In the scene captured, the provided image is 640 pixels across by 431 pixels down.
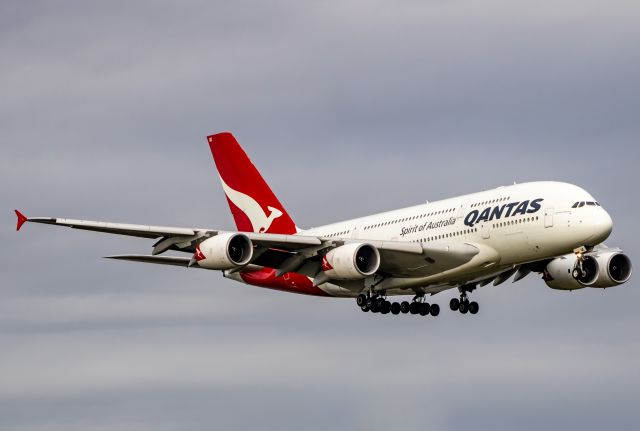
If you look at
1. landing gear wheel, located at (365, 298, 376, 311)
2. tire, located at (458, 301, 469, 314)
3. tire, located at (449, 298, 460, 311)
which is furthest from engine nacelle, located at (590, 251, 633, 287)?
landing gear wheel, located at (365, 298, 376, 311)

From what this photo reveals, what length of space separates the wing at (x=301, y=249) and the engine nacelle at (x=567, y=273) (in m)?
6.28

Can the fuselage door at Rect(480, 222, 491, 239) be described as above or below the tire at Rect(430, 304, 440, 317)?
above

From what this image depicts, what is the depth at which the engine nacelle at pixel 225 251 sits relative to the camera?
62.0m

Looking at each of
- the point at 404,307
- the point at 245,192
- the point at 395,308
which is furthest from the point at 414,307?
the point at 245,192

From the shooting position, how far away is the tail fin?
75812mm

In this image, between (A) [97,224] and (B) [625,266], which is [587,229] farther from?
(A) [97,224]

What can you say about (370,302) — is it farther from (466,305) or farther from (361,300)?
(466,305)

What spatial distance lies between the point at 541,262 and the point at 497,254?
19.6 feet

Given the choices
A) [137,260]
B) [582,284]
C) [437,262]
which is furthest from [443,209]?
[137,260]

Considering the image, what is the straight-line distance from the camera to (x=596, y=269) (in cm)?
6694

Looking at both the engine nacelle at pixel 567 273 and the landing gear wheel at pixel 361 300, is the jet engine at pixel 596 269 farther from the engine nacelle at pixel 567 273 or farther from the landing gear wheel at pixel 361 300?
the landing gear wheel at pixel 361 300

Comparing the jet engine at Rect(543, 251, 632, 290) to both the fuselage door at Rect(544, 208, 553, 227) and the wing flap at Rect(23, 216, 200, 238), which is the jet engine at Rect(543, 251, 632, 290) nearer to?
the fuselage door at Rect(544, 208, 553, 227)

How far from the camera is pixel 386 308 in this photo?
2689 inches

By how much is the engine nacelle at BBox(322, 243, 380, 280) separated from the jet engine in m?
9.22
